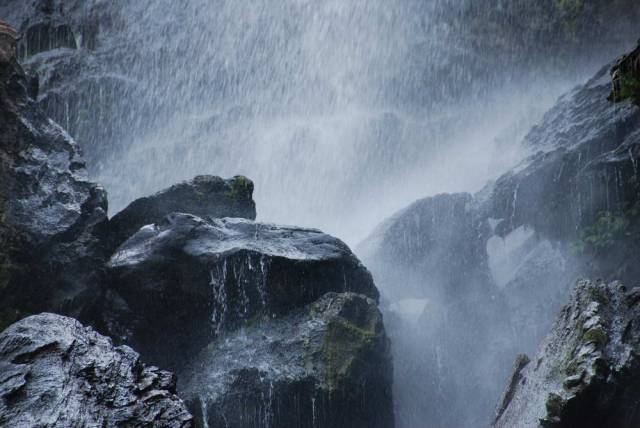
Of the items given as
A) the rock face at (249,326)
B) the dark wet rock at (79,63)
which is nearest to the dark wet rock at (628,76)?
the rock face at (249,326)

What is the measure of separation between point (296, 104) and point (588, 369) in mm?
38616

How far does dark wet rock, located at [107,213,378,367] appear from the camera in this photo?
45.6 ft

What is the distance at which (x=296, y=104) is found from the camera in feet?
146

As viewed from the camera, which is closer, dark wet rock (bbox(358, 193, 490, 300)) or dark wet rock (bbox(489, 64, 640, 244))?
dark wet rock (bbox(489, 64, 640, 244))

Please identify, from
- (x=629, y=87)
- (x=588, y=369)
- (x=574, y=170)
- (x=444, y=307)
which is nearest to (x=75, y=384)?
(x=588, y=369)

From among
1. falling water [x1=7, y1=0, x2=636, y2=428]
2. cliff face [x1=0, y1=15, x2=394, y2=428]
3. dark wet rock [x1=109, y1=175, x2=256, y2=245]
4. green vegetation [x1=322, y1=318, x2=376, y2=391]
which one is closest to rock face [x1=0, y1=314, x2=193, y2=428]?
cliff face [x1=0, y1=15, x2=394, y2=428]

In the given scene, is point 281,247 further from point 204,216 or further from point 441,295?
point 441,295

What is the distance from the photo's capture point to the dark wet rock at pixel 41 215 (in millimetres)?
13133

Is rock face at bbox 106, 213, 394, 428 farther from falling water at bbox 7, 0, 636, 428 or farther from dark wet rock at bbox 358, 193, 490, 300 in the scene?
dark wet rock at bbox 358, 193, 490, 300

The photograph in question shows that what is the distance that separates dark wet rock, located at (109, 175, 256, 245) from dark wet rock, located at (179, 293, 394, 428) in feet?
15.8

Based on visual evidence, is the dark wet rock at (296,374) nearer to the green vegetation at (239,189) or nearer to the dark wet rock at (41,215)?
the dark wet rock at (41,215)

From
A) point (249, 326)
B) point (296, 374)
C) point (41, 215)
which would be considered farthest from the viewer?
point (249, 326)

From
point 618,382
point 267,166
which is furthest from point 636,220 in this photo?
point 267,166

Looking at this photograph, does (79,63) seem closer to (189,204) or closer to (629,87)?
(189,204)
